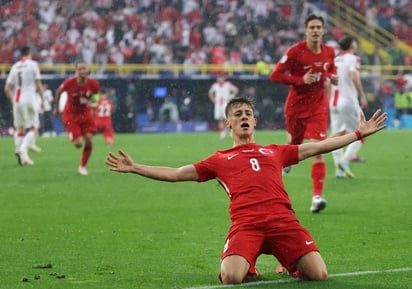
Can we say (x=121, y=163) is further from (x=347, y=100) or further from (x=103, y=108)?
(x=103, y=108)

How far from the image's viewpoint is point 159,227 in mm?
13125

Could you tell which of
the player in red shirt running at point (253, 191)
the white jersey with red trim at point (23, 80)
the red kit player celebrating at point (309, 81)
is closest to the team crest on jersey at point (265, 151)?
the player in red shirt running at point (253, 191)

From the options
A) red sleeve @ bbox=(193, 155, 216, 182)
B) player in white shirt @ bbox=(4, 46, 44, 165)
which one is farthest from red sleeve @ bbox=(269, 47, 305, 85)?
player in white shirt @ bbox=(4, 46, 44, 165)

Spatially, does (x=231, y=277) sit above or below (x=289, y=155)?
below

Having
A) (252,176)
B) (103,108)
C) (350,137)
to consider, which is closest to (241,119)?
(252,176)

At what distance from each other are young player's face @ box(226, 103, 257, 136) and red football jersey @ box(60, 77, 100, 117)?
12286 millimetres

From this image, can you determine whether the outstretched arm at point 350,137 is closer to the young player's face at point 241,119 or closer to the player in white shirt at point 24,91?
the young player's face at point 241,119

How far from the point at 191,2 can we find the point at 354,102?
27726mm

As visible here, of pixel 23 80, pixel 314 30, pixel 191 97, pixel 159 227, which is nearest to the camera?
Result: pixel 159 227

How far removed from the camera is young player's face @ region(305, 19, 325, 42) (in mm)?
14633

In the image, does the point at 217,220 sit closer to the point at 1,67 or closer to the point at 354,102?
the point at 354,102

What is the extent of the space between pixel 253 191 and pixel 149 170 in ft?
2.96

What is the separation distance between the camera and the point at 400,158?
25391mm

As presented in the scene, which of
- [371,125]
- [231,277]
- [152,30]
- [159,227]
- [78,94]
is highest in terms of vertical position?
[152,30]
